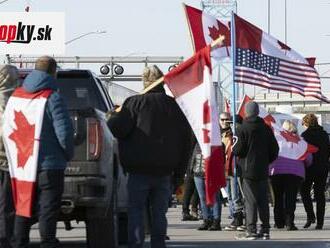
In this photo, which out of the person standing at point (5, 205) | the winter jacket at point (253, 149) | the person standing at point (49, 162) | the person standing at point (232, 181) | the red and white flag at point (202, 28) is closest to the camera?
the person standing at point (49, 162)

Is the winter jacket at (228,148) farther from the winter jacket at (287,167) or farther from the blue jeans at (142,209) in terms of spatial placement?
the blue jeans at (142,209)

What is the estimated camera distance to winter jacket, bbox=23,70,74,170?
10031 millimetres

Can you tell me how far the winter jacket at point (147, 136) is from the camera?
11.0 meters

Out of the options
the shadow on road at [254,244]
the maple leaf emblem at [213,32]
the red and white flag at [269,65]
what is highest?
the maple leaf emblem at [213,32]

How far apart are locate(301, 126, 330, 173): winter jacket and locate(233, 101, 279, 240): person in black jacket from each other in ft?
12.1

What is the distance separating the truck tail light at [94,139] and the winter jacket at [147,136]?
45 centimetres

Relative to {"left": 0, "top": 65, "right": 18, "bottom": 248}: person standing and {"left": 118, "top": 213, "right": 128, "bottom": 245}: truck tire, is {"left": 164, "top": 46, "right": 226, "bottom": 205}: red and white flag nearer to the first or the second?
{"left": 0, "top": 65, "right": 18, "bottom": 248}: person standing

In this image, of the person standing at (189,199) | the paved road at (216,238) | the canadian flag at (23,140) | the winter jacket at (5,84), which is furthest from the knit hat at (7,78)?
the person standing at (189,199)

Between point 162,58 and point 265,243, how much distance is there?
4351 cm

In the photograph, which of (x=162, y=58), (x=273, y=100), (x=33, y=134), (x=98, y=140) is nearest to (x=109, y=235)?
(x=98, y=140)

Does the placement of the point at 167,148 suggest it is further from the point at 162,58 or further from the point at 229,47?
the point at 162,58

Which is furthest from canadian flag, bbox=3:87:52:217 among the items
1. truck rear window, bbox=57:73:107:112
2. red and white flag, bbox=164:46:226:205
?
truck rear window, bbox=57:73:107:112

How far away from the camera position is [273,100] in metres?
92.4

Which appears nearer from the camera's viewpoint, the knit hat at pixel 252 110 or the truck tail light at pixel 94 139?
the truck tail light at pixel 94 139
